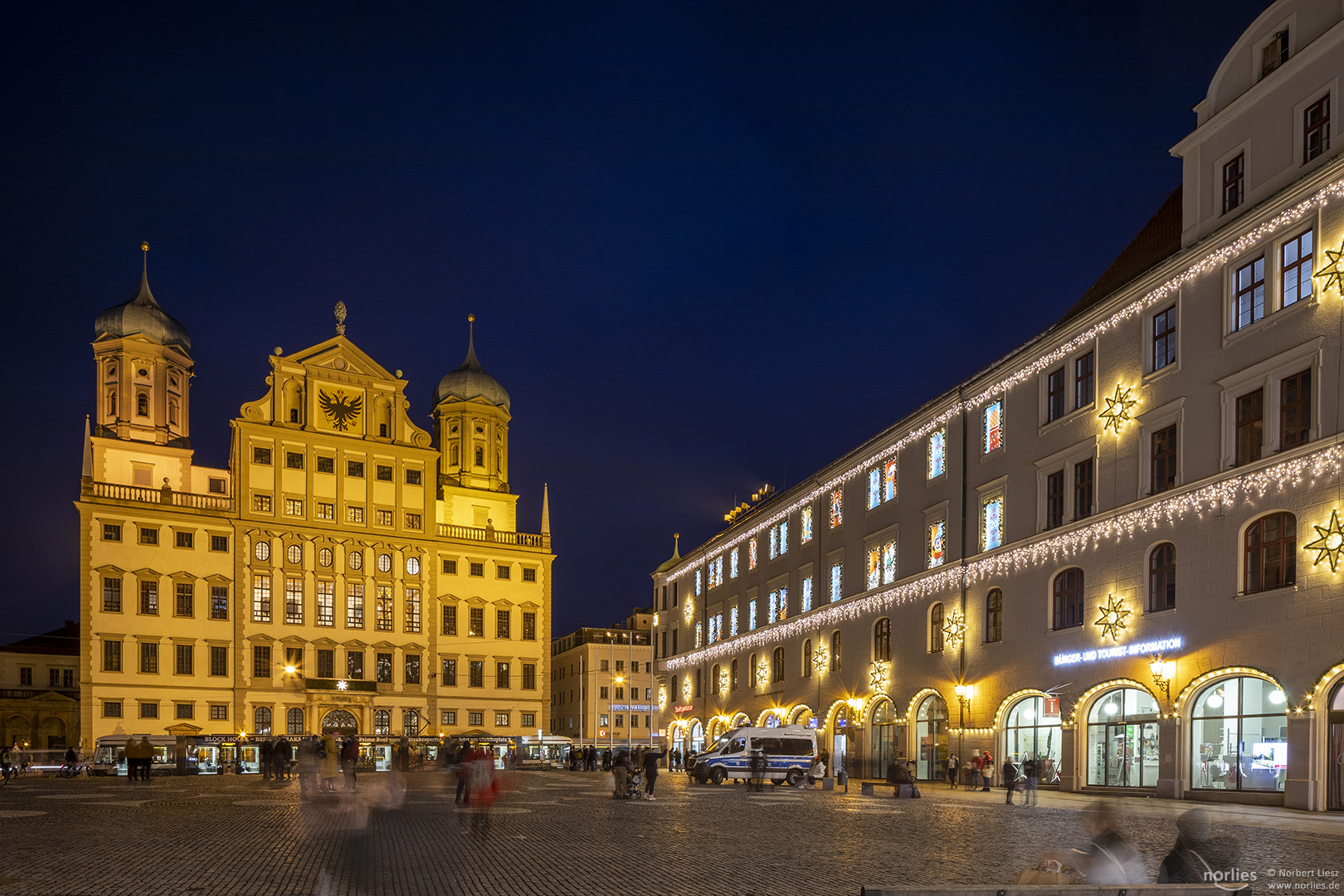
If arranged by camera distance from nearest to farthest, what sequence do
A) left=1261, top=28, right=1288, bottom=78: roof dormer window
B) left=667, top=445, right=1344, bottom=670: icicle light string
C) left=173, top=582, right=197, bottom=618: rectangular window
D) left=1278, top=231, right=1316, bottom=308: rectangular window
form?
left=667, top=445, right=1344, bottom=670: icicle light string, left=1278, top=231, right=1316, bottom=308: rectangular window, left=1261, top=28, right=1288, bottom=78: roof dormer window, left=173, top=582, right=197, bottom=618: rectangular window

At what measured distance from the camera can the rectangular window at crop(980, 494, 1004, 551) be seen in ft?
128

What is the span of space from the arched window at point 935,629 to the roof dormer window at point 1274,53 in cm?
2044

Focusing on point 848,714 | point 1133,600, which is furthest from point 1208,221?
point 848,714

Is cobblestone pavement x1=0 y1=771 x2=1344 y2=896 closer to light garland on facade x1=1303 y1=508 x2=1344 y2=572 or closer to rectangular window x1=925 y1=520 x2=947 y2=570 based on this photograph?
light garland on facade x1=1303 y1=508 x2=1344 y2=572

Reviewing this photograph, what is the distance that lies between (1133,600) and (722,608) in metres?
38.7

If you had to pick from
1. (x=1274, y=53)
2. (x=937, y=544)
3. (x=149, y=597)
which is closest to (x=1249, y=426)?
(x=1274, y=53)

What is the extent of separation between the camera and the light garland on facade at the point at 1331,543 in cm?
2472

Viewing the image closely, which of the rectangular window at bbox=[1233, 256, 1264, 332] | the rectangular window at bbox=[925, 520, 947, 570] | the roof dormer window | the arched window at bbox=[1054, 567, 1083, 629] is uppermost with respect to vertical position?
the roof dormer window

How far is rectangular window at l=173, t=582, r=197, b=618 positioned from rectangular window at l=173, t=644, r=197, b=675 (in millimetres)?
1904

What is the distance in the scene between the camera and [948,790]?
3741 centimetres

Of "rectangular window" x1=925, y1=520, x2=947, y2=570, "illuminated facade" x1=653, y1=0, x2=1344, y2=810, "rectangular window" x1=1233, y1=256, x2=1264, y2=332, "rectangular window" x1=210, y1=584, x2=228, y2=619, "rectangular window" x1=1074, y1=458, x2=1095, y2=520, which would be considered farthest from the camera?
"rectangular window" x1=210, y1=584, x2=228, y2=619

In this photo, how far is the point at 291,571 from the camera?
75.2m

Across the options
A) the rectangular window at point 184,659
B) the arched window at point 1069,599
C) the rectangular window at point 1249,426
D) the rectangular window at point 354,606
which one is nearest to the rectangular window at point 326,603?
the rectangular window at point 354,606

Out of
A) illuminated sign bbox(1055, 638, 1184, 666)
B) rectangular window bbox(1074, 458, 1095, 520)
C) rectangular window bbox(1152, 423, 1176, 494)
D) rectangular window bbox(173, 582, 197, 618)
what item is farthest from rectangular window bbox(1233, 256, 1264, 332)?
rectangular window bbox(173, 582, 197, 618)
